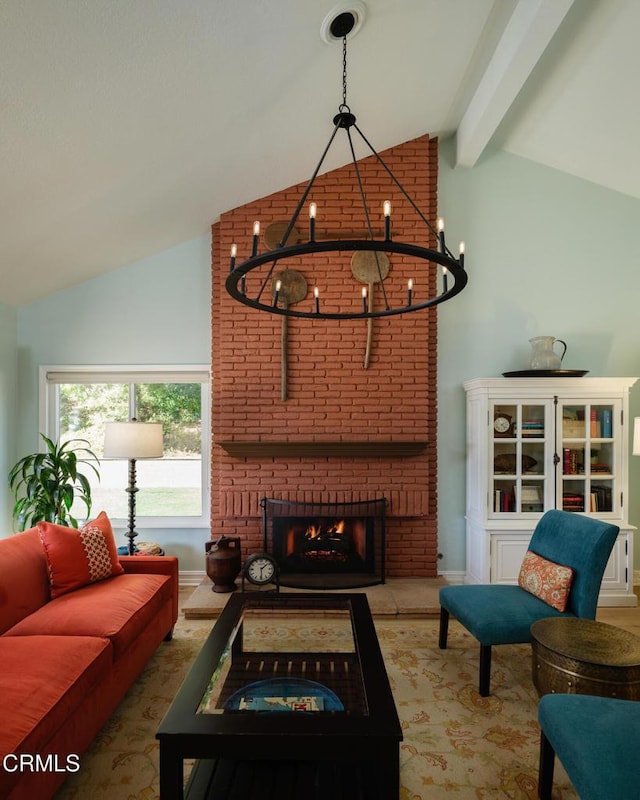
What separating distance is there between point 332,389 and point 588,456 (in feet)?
6.83

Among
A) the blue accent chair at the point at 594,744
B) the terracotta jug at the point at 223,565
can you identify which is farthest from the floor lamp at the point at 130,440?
the blue accent chair at the point at 594,744

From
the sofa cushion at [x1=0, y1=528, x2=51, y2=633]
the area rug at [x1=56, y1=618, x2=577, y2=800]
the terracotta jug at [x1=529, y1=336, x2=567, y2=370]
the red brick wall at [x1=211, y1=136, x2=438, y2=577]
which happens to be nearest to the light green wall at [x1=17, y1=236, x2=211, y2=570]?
the red brick wall at [x1=211, y1=136, x2=438, y2=577]

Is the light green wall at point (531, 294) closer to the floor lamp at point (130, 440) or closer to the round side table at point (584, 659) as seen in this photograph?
the round side table at point (584, 659)

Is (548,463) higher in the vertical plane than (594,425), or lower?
lower

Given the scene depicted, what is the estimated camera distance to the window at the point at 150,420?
167 inches

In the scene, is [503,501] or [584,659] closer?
[584,659]

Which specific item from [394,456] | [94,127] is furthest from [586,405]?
[94,127]

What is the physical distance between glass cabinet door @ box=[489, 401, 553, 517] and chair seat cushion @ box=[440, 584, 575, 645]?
3.69ft

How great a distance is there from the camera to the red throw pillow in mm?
2564

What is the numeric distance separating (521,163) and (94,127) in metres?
3.43

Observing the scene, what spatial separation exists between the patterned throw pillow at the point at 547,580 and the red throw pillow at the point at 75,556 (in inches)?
94.3

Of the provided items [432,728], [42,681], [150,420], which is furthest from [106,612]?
[150,420]

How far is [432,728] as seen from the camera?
7.11 feet

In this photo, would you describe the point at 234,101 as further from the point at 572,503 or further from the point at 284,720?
the point at 572,503
